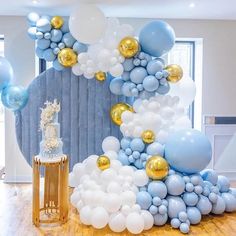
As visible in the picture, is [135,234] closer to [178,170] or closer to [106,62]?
[178,170]

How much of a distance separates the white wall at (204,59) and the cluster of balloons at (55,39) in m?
0.68

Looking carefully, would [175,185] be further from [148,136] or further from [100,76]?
[100,76]

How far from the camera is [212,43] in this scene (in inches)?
206

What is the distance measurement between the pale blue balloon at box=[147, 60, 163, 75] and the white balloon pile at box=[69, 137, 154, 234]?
3.53 feet

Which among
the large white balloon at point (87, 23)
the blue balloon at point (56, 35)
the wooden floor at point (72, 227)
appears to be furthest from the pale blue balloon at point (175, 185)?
the blue balloon at point (56, 35)

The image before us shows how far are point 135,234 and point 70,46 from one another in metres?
2.34

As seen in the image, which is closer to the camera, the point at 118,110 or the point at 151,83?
the point at 151,83

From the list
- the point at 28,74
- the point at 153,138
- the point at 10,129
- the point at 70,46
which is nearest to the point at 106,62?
the point at 70,46

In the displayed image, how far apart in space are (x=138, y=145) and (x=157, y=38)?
1.21 m

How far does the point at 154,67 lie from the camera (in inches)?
157

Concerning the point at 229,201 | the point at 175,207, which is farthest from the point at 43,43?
the point at 229,201

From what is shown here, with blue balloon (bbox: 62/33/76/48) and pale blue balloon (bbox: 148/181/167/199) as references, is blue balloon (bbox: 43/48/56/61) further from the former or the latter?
pale blue balloon (bbox: 148/181/167/199)

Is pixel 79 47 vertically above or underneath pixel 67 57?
above

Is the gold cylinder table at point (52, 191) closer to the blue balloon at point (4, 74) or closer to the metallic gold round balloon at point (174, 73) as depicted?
the blue balloon at point (4, 74)
